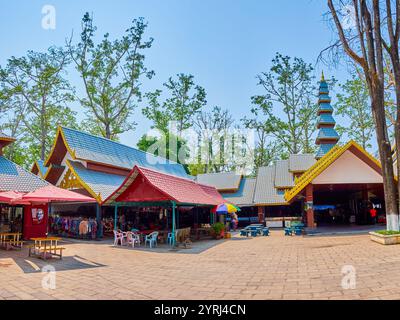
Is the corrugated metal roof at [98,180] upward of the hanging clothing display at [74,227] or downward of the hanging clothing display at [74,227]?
upward

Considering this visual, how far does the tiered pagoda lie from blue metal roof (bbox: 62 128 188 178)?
13.9 metres

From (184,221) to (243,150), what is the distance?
1964 centimetres

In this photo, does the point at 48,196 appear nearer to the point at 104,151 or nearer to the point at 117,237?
the point at 117,237

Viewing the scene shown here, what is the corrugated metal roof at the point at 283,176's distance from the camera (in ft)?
88.2

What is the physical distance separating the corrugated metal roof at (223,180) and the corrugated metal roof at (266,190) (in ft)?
6.71

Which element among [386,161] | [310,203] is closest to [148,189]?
[310,203]

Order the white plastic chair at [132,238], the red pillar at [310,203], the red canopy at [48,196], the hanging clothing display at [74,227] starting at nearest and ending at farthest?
the red canopy at [48,196] < the white plastic chair at [132,238] < the hanging clothing display at [74,227] < the red pillar at [310,203]

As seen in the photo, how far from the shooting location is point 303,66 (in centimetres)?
3316

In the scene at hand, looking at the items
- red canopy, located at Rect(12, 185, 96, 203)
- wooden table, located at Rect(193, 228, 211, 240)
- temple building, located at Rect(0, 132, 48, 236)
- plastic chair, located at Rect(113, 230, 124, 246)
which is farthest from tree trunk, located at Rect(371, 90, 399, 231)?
temple building, located at Rect(0, 132, 48, 236)

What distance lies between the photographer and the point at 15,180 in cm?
1420

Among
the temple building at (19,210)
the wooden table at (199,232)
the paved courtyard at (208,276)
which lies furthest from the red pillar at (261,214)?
the temple building at (19,210)

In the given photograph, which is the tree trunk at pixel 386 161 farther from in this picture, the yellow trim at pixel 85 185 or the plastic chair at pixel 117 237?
the yellow trim at pixel 85 185
